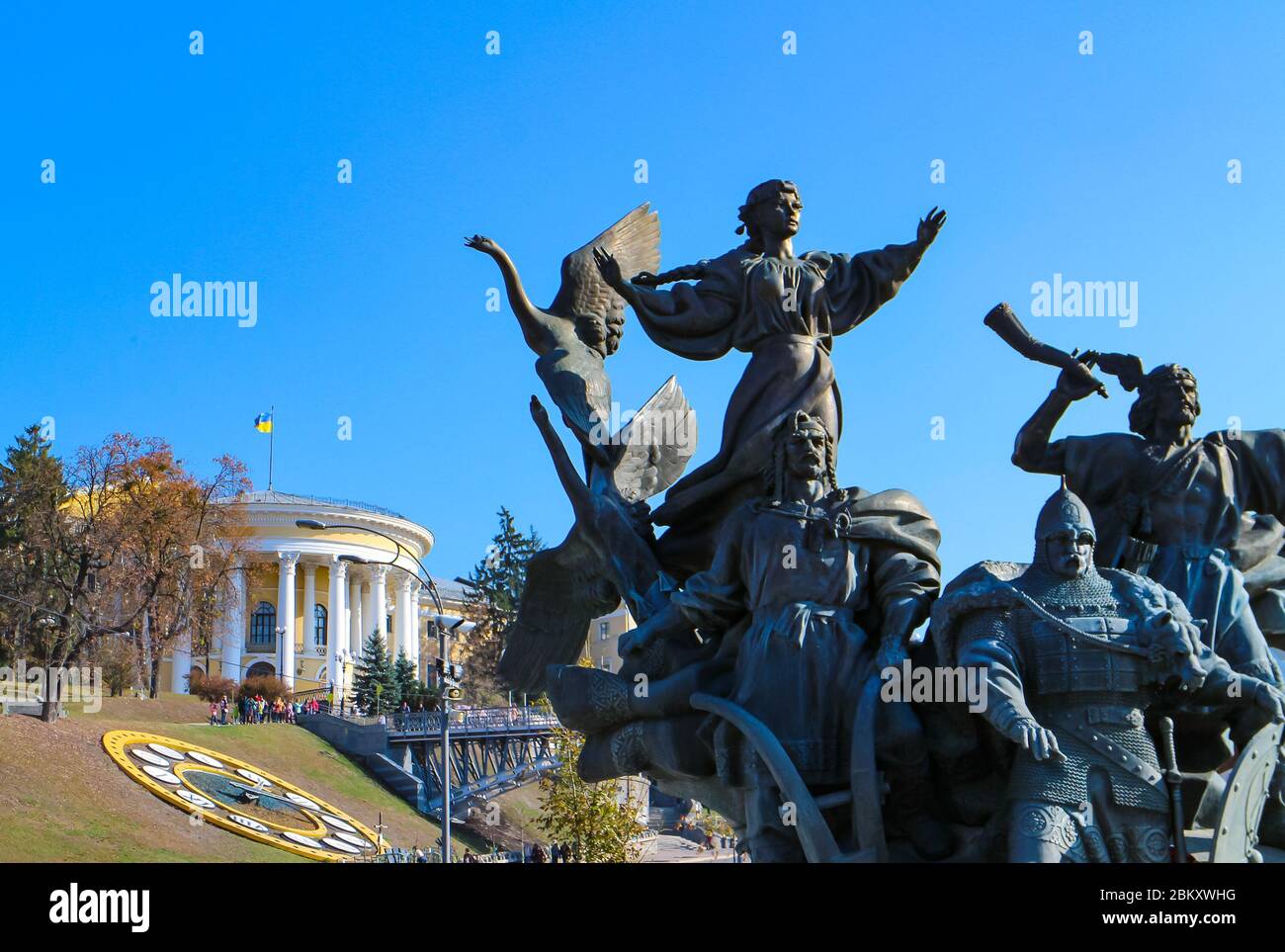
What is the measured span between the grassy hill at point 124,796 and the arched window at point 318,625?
34.1m

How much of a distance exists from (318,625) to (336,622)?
218 cm

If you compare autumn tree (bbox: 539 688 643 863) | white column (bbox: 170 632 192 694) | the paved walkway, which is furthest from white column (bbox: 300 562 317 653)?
autumn tree (bbox: 539 688 643 863)

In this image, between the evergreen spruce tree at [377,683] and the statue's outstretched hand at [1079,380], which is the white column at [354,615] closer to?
the evergreen spruce tree at [377,683]

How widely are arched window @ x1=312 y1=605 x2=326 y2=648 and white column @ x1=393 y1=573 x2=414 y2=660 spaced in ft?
14.8

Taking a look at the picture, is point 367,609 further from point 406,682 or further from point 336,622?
point 406,682

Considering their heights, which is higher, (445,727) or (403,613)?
(403,613)

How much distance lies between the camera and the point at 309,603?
3317 inches

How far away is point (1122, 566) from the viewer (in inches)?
399

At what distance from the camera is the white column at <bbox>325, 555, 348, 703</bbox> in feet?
269

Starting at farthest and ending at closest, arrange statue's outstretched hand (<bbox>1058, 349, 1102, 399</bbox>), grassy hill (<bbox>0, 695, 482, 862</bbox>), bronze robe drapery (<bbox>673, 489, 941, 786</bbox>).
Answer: grassy hill (<bbox>0, 695, 482, 862</bbox>)
statue's outstretched hand (<bbox>1058, 349, 1102, 399</bbox>)
bronze robe drapery (<bbox>673, 489, 941, 786</bbox>)

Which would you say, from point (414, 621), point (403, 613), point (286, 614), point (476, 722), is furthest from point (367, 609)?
point (476, 722)

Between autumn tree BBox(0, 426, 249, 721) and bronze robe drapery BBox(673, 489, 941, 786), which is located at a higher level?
autumn tree BBox(0, 426, 249, 721)

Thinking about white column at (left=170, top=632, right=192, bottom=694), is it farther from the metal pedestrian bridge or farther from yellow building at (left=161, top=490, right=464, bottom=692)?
the metal pedestrian bridge

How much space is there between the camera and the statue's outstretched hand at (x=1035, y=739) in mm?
8023
